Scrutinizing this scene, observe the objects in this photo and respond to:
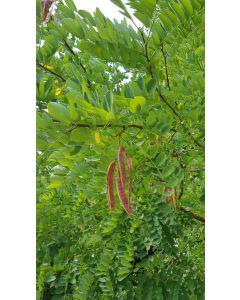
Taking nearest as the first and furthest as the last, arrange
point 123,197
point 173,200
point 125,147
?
point 123,197, point 125,147, point 173,200

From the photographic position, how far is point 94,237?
1487 millimetres

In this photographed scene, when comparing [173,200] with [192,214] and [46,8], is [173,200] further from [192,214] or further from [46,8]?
[46,8]

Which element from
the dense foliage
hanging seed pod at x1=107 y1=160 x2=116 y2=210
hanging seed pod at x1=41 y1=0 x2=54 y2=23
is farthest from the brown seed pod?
hanging seed pod at x1=41 y1=0 x2=54 y2=23

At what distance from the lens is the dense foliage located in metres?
1.00

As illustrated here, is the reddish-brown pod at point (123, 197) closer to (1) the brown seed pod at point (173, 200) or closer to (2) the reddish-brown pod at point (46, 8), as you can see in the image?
(1) the brown seed pod at point (173, 200)

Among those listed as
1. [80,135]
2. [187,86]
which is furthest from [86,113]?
[187,86]

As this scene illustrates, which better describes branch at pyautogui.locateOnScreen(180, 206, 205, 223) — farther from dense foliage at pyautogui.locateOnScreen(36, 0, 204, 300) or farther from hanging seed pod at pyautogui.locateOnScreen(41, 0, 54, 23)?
hanging seed pod at pyautogui.locateOnScreen(41, 0, 54, 23)

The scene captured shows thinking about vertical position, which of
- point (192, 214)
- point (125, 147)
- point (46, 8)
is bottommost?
point (192, 214)

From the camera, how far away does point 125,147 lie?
43.6 inches

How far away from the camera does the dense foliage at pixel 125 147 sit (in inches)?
39.2

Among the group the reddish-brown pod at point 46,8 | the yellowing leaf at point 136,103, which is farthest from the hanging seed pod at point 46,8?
the yellowing leaf at point 136,103

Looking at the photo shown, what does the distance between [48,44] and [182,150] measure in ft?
1.50

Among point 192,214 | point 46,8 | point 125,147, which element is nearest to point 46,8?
point 46,8
